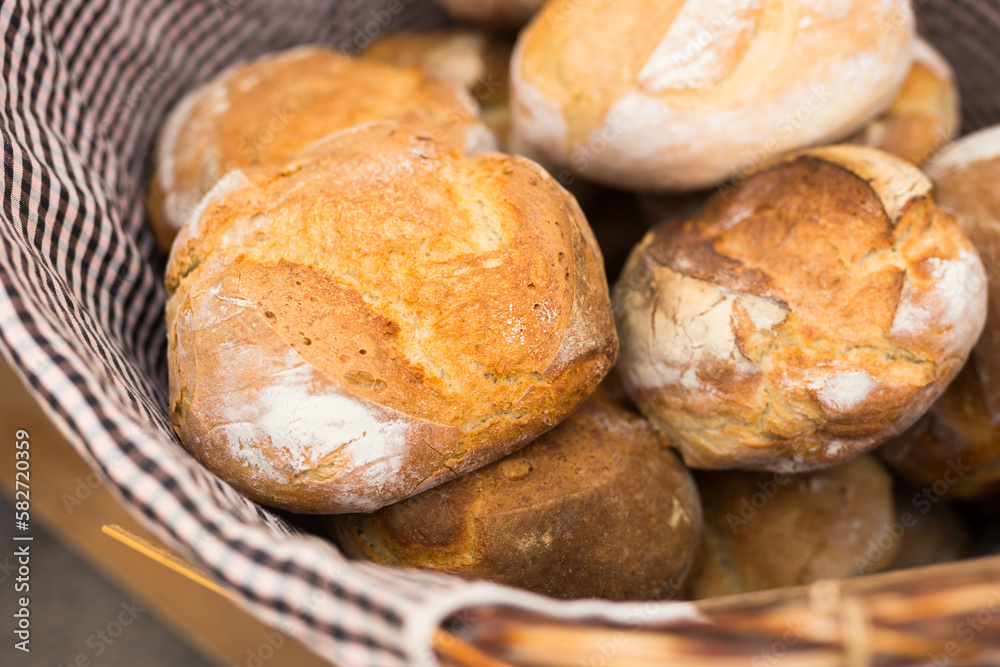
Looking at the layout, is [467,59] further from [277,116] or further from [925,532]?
[925,532]

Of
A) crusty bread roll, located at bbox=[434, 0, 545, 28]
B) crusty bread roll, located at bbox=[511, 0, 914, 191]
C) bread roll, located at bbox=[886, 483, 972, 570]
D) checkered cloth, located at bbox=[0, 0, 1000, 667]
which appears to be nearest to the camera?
checkered cloth, located at bbox=[0, 0, 1000, 667]

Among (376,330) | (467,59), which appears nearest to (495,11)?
(467,59)

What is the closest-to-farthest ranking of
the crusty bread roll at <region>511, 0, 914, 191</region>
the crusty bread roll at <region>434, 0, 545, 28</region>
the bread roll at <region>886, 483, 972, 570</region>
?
the crusty bread roll at <region>511, 0, 914, 191</region> → the bread roll at <region>886, 483, 972, 570</region> → the crusty bread roll at <region>434, 0, 545, 28</region>

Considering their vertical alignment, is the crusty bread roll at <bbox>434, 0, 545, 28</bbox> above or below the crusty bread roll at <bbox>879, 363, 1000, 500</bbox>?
above

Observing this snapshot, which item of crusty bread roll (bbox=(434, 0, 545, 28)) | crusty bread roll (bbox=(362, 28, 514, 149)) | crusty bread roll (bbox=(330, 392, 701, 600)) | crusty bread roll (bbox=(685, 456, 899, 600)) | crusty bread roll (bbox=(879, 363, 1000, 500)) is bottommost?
crusty bread roll (bbox=(685, 456, 899, 600))

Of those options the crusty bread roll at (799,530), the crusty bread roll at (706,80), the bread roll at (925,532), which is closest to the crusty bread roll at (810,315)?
the crusty bread roll at (706,80)

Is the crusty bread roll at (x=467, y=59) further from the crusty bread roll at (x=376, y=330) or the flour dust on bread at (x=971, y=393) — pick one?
the flour dust on bread at (x=971, y=393)

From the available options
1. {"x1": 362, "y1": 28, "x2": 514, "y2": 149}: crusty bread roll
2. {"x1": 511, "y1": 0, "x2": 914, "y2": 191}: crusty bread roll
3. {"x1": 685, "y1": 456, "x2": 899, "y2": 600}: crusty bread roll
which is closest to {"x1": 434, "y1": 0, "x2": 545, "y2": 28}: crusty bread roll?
{"x1": 362, "y1": 28, "x2": 514, "y2": 149}: crusty bread roll

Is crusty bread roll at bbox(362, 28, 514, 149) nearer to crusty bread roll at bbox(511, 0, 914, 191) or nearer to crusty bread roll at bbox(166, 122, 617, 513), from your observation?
crusty bread roll at bbox(511, 0, 914, 191)
